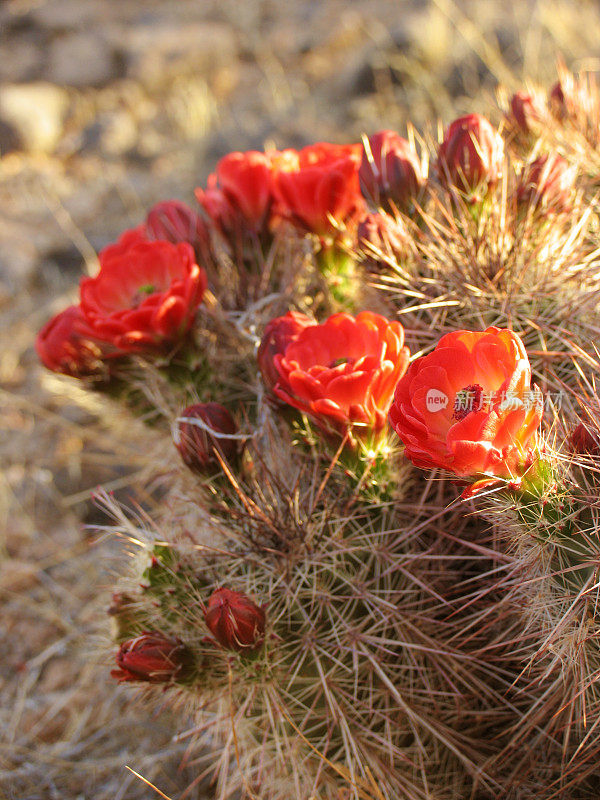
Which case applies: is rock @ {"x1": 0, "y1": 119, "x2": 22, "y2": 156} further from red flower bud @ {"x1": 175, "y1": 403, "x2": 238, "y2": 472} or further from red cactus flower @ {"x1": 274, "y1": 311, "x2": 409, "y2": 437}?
red cactus flower @ {"x1": 274, "y1": 311, "x2": 409, "y2": 437}

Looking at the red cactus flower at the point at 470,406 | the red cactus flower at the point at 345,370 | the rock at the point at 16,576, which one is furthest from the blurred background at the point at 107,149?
the red cactus flower at the point at 470,406

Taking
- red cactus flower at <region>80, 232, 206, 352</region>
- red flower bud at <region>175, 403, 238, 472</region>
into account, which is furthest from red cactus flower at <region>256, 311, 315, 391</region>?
red cactus flower at <region>80, 232, 206, 352</region>

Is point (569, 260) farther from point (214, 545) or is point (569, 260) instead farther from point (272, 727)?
point (272, 727)

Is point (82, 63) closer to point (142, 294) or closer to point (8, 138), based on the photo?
point (8, 138)

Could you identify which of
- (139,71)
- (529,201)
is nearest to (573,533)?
(529,201)

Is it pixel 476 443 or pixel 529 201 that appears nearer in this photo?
pixel 476 443

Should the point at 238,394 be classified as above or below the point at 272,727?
above
